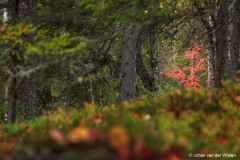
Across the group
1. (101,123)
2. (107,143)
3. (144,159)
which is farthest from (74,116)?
(144,159)

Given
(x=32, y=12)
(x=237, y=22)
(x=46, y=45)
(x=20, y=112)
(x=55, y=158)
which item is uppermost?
(x=32, y=12)

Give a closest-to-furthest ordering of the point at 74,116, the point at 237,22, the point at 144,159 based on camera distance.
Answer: the point at 144,159
the point at 74,116
the point at 237,22

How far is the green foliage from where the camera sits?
6.43 ft

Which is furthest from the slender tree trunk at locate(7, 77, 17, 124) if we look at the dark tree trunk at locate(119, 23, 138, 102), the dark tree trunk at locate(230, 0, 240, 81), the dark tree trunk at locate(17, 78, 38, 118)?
the dark tree trunk at locate(230, 0, 240, 81)

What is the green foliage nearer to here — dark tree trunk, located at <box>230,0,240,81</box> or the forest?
the forest

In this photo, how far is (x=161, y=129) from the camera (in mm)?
2557

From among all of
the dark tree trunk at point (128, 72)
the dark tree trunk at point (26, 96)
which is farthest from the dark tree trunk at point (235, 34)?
the dark tree trunk at point (26, 96)

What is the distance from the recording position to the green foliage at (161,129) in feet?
6.43

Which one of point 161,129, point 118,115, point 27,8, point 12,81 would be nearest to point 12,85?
point 12,81

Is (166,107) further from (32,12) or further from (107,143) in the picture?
(32,12)

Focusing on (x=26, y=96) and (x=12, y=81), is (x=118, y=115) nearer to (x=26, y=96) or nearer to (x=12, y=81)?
(x=12, y=81)

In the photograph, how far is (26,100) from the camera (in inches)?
357

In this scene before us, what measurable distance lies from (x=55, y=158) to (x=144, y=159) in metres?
0.70

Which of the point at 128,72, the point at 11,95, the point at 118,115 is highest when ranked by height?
the point at 128,72
